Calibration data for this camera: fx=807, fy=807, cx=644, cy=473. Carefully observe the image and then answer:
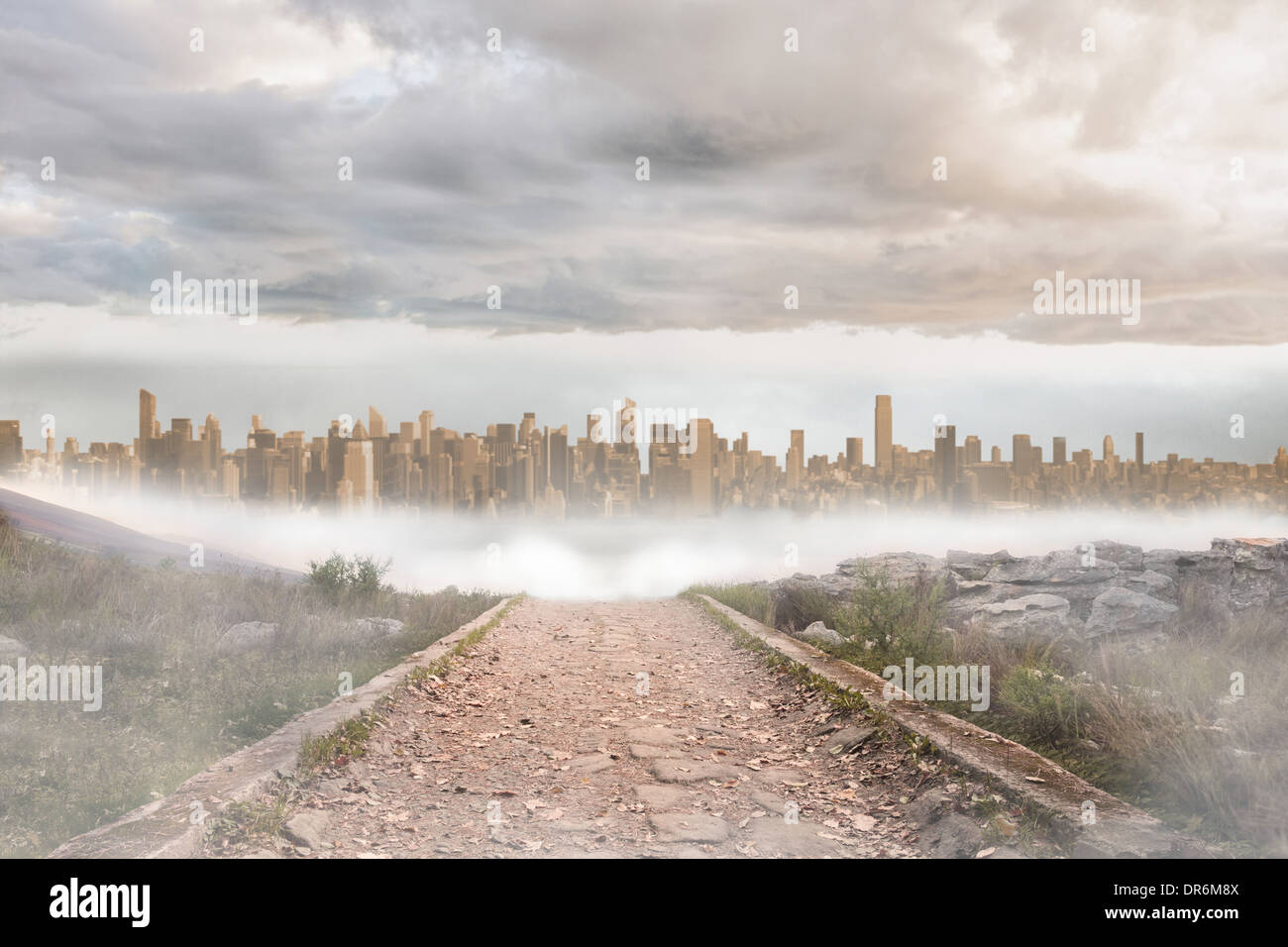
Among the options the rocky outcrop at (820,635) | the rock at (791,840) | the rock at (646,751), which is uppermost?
the rock at (791,840)

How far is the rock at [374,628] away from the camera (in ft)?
41.4

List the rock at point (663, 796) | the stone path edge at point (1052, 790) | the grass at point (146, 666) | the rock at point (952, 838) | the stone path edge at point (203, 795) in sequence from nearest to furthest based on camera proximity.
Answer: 1. the stone path edge at point (1052, 790)
2. the stone path edge at point (203, 795)
3. the rock at point (952, 838)
4. the grass at point (146, 666)
5. the rock at point (663, 796)

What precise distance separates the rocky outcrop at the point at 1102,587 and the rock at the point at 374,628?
765 centimetres

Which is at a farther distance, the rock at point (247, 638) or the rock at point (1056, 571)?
the rock at point (1056, 571)

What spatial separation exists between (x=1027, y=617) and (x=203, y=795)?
38.1 ft

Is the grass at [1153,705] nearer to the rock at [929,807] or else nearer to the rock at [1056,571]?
the rock at [929,807]

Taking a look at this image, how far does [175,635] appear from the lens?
10.0 m

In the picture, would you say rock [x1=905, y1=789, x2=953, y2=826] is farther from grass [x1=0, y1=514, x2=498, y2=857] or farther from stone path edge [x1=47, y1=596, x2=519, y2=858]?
grass [x1=0, y1=514, x2=498, y2=857]

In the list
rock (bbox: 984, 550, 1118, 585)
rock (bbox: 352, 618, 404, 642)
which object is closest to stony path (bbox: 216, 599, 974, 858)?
rock (bbox: 352, 618, 404, 642)

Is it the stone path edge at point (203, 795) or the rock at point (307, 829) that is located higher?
the stone path edge at point (203, 795)

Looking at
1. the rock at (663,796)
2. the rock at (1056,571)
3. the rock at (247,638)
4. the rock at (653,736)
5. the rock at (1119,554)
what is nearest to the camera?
the rock at (663,796)

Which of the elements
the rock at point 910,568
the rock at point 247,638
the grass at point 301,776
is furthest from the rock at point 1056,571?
the rock at point 247,638

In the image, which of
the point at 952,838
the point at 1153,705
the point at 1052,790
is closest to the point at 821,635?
the point at 1153,705
